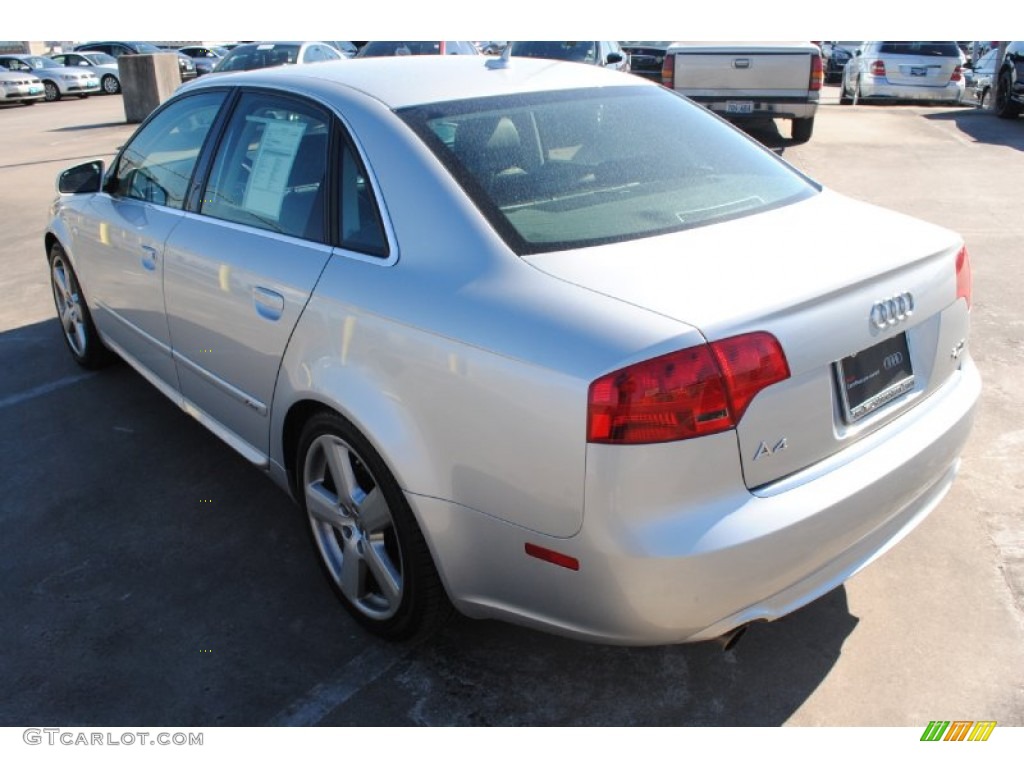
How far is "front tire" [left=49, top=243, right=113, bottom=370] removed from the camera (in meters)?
5.26

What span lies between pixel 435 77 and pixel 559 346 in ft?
4.94

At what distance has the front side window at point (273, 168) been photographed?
10.4ft

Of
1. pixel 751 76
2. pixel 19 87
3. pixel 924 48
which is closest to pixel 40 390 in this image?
pixel 751 76

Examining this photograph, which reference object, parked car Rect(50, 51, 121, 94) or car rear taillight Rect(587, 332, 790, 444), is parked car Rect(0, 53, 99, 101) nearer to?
parked car Rect(50, 51, 121, 94)

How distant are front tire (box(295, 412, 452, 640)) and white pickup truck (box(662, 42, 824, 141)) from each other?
956 cm

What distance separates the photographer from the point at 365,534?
9.80ft

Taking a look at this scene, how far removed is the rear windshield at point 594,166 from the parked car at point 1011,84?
45.8ft

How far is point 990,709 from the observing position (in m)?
2.66

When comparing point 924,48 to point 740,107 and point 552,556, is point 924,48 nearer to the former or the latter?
point 740,107

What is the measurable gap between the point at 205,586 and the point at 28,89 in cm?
2616

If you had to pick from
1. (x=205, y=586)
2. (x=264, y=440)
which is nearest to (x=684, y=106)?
(x=264, y=440)

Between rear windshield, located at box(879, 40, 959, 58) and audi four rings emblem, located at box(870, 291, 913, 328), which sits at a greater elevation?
audi four rings emblem, located at box(870, 291, 913, 328)

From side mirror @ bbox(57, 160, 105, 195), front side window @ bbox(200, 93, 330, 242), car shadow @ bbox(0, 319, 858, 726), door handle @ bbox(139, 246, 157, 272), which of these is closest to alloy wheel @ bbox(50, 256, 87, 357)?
side mirror @ bbox(57, 160, 105, 195)

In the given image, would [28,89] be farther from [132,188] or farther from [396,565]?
[396,565]
